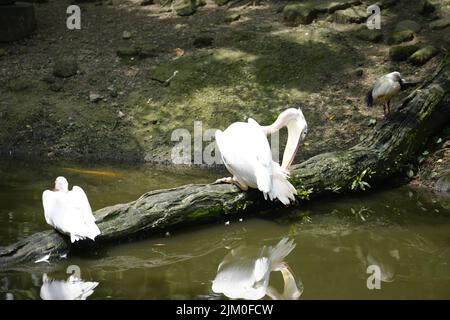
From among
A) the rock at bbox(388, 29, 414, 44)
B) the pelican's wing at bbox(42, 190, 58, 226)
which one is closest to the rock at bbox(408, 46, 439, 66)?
the rock at bbox(388, 29, 414, 44)

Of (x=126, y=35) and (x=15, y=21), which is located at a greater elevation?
(x=15, y=21)

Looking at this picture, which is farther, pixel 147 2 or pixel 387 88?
pixel 147 2

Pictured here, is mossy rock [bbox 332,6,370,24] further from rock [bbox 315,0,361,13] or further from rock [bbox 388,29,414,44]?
rock [bbox 388,29,414,44]

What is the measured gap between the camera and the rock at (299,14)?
1172cm

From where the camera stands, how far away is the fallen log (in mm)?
6088

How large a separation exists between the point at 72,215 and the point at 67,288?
2.22 feet

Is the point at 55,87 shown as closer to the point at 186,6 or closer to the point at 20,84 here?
the point at 20,84

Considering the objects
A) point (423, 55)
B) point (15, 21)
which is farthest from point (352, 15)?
point (15, 21)

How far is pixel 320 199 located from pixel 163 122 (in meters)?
3.16

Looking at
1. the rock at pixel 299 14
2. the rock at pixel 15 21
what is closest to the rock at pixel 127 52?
the rock at pixel 15 21

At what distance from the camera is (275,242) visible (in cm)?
661

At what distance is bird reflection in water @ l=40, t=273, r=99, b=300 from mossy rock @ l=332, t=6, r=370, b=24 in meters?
7.53

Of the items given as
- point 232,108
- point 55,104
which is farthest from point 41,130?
point 232,108

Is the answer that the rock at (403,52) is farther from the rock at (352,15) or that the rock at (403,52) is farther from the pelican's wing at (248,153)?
the pelican's wing at (248,153)
